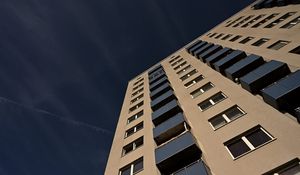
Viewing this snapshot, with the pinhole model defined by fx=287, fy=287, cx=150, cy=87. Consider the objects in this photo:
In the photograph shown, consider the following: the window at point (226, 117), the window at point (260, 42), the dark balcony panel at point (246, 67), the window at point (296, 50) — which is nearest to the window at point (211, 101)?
the dark balcony panel at point (246, 67)

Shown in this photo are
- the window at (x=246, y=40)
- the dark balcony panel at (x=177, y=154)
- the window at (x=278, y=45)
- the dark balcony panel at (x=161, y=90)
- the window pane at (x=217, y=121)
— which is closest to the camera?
the dark balcony panel at (x=177, y=154)

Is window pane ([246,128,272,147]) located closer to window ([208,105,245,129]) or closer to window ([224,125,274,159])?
window ([224,125,274,159])

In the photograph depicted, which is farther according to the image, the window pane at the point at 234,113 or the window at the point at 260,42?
the window at the point at 260,42

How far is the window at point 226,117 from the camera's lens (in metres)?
16.2

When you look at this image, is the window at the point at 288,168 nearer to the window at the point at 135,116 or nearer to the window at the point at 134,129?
the window at the point at 134,129

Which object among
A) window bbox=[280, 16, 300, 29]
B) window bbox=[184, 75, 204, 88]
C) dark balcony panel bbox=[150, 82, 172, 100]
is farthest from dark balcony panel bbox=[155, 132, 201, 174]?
window bbox=[280, 16, 300, 29]

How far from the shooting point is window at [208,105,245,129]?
16188 millimetres

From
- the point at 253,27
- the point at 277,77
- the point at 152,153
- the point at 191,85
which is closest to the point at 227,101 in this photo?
the point at 277,77

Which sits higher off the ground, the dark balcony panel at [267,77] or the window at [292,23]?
the window at [292,23]

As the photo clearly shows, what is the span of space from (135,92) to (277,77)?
20.9 m

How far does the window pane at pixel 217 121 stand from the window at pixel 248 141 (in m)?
2.09

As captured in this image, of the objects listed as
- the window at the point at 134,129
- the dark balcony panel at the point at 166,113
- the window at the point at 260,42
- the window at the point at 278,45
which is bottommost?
the dark balcony panel at the point at 166,113

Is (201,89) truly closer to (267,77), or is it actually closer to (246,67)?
(246,67)

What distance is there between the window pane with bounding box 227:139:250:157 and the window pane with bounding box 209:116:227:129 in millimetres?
2198
